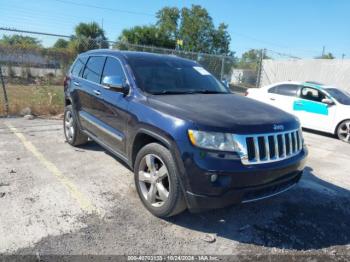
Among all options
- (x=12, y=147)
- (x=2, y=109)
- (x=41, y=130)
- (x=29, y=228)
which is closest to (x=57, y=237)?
(x=29, y=228)

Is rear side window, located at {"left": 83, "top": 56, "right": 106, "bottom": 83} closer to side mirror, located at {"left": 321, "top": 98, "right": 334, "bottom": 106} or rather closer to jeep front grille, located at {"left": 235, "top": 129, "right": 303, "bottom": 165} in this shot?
jeep front grille, located at {"left": 235, "top": 129, "right": 303, "bottom": 165}

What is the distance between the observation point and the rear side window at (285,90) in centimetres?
996

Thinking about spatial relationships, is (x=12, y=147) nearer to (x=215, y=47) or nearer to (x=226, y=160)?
(x=226, y=160)

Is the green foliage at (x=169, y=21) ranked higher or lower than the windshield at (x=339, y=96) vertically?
higher

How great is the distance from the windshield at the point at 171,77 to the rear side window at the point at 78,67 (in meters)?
1.62

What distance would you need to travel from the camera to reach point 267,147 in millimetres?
3213

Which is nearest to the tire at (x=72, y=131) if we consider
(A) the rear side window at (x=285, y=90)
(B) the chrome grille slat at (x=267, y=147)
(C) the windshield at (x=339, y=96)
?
(B) the chrome grille slat at (x=267, y=147)

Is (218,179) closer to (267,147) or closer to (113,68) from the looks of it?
(267,147)

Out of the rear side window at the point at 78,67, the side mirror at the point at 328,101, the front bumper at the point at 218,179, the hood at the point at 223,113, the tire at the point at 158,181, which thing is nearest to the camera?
the front bumper at the point at 218,179

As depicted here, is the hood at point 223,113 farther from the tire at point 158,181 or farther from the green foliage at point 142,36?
the green foliage at point 142,36

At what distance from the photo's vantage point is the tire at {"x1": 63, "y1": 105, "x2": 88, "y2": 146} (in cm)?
590

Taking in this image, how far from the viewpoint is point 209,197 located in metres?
3.00

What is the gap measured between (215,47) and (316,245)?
5243 centimetres

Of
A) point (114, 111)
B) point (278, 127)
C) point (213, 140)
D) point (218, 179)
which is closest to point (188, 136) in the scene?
point (213, 140)
